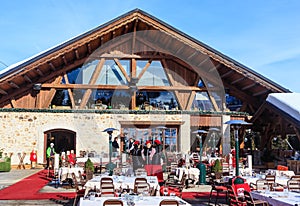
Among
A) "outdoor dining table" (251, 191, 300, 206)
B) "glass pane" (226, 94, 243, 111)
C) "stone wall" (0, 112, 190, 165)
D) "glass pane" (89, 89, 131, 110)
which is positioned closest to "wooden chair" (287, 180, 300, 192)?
"outdoor dining table" (251, 191, 300, 206)

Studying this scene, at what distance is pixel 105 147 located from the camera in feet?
56.6

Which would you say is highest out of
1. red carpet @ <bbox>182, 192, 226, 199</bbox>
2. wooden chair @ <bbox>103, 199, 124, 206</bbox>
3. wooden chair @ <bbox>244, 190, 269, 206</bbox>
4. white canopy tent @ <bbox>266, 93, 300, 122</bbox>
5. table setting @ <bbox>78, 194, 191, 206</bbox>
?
white canopy tent @ <bbox>266, 93, 300, 122</bbox>

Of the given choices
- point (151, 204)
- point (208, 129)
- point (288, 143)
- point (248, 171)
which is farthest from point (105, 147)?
point (288, 143)

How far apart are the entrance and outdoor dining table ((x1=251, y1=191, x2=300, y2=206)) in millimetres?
12203

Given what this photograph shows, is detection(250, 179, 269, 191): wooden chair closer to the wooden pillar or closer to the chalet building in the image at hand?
the chalet building

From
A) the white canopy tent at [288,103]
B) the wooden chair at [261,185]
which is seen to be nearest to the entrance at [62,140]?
the white canopy tent at [288,103]

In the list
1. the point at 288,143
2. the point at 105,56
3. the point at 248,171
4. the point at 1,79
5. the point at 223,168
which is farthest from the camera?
the point at 288,143

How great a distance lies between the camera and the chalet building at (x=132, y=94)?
1677 centimetres

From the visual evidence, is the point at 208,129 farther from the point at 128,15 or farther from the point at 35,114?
the point at 35,114

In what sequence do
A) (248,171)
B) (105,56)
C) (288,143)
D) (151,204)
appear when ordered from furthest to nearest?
(288,143), (105,56), (248,171), (151,204)

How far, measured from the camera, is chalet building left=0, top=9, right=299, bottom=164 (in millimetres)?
16766

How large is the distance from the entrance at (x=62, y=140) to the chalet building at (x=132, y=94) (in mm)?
48

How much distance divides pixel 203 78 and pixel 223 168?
24.0 feet

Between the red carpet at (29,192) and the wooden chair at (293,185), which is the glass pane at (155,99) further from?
the wooden chair at (293,185)
